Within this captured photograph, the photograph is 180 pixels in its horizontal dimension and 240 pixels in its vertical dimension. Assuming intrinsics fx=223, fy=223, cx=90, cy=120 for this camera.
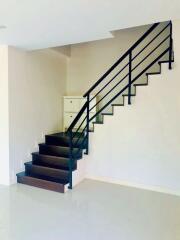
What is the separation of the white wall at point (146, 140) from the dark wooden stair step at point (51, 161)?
518mm

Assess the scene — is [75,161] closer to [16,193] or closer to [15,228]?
[16,193]

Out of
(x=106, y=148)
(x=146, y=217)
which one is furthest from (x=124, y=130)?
(x=146, y=217)

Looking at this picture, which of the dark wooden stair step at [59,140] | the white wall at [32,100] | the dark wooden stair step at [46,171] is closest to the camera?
the dark wooden stair step at [46,171]

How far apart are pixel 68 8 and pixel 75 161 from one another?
268 centimetres

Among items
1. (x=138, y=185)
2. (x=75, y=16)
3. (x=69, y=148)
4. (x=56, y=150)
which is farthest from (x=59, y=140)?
(x=75, y=16)

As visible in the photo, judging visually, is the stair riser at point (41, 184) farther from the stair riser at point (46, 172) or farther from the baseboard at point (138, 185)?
the baseboard at point (138, 185)

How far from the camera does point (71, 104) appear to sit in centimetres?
572

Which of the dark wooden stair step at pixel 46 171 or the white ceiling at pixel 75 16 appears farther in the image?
the dark wooden stair step at pixel 46 171

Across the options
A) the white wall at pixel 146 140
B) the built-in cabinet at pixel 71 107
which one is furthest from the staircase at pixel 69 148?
the built-in cabinet at pixel 71 107

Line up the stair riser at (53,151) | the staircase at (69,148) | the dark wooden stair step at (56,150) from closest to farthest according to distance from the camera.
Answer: the staircase at (69,148), the dark wooden stair step at (56,150), the stair riser at (53,151)

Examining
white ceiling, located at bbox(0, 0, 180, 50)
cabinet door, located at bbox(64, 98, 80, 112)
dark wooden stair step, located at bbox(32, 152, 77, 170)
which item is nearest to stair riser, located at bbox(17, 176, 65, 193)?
dark wooden stair step, located at bbox(32, 152, 77, 170)

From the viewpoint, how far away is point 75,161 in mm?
4273

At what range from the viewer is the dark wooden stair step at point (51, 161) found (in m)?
4.38

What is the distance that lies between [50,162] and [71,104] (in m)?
1.75
